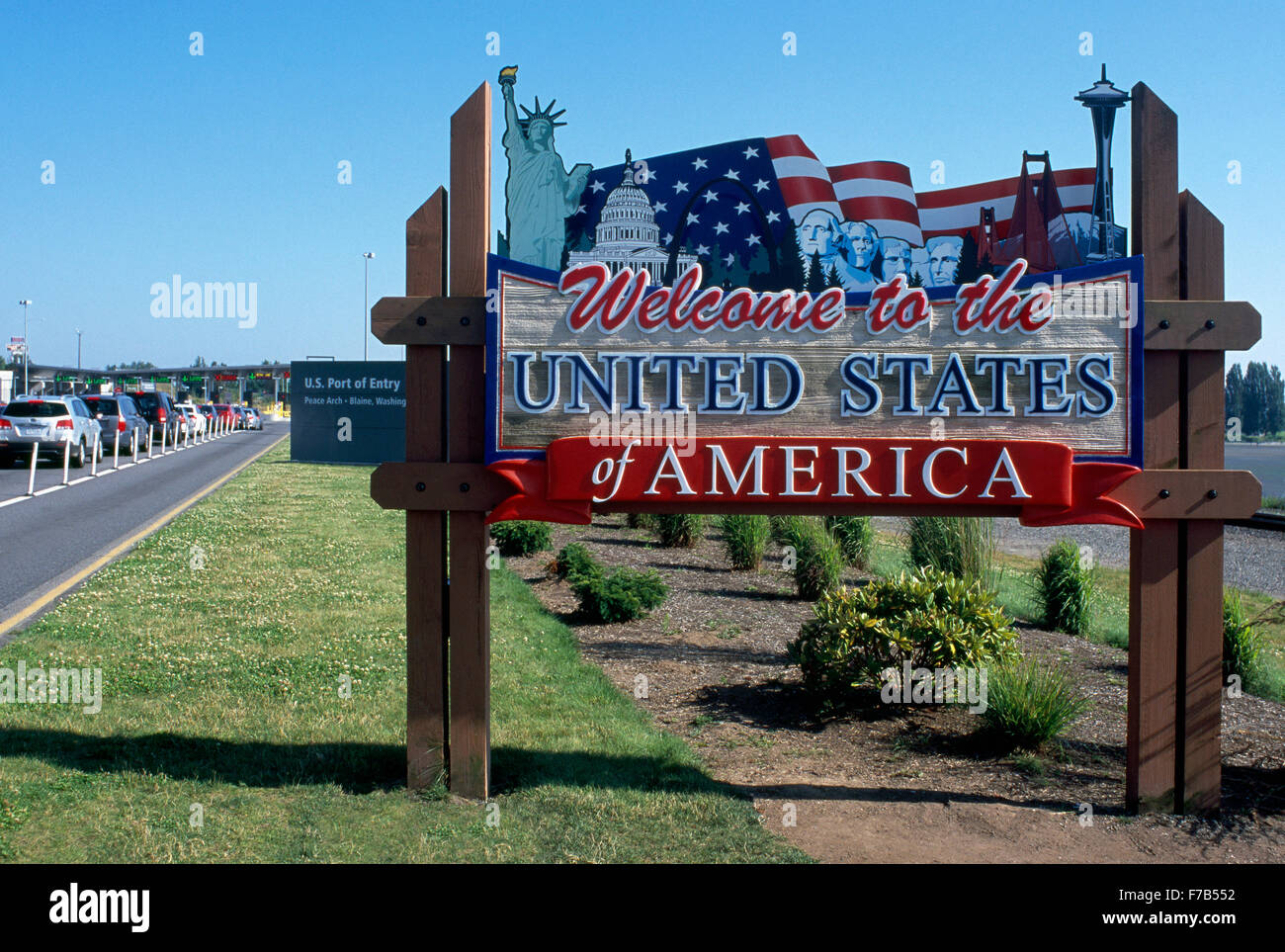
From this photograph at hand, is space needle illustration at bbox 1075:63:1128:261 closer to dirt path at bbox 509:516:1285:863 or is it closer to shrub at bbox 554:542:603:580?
dirt path at bbox 509:516:1285:863

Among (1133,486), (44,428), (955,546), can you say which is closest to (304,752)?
(1133,486)

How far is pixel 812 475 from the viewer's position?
5.10 meters

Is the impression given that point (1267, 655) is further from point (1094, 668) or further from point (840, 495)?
point (840, 495)

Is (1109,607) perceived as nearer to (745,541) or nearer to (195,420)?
(745,541)

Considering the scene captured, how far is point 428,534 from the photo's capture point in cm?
517

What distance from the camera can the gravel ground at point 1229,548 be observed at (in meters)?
16.3

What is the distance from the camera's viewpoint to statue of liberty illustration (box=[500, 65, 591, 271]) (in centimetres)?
1312

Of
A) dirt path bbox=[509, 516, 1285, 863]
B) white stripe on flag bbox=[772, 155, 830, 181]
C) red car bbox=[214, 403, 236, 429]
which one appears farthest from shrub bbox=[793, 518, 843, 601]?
red car bbox=[214, 403, 236, 429]

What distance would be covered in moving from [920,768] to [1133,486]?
6.16ft

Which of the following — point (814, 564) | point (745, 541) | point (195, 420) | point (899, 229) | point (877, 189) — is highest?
point (877, 189)

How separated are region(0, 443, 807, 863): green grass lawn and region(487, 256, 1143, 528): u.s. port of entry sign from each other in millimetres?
1446

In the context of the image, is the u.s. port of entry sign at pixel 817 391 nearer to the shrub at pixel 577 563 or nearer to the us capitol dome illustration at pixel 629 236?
the us capitol dome illustration at pixel 629 236

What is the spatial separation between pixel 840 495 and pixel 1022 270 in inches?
55.0
